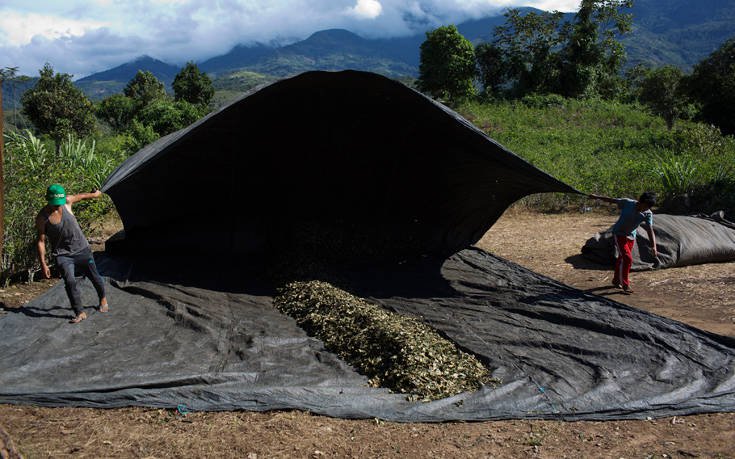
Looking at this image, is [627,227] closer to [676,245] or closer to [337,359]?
[676,245]

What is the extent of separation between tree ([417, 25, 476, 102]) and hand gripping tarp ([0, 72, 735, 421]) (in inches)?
960

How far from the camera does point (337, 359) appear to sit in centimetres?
400

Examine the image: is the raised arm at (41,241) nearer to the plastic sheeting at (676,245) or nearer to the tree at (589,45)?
the plastic sheeting at (676,245)

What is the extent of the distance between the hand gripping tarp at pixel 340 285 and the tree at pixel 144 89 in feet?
101

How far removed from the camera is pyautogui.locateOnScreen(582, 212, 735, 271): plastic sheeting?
6672 mm

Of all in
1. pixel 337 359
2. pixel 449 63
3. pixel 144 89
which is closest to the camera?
pixel 337 359

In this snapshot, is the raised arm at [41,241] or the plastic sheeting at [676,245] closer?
the raised arm at [41,241]

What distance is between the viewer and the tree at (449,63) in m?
30.4

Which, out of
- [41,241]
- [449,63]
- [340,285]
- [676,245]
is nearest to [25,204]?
[41,241]

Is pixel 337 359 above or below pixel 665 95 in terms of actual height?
below

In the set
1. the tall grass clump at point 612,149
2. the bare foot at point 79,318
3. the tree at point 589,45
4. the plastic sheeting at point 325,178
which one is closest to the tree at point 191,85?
the tall grass clump at point 612,149

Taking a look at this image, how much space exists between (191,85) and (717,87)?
88.6ft

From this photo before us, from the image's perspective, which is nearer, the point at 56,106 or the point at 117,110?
the point at 56,106

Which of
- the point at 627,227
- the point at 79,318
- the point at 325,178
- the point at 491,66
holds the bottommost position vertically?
the point at 79,318
